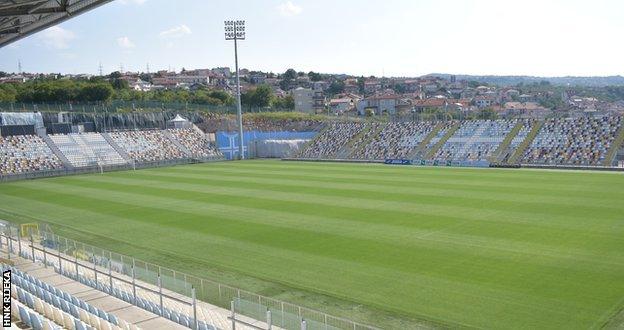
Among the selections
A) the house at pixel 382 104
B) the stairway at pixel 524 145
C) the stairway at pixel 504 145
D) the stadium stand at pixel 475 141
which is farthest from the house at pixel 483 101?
the stairway at pixel 524 145

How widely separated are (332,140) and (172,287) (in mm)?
51653

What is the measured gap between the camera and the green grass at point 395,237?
1420 centimetres

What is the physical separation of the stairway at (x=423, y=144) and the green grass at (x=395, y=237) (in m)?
14.1

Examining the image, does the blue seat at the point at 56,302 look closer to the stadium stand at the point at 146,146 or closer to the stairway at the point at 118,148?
the stairway at the point at 118,148

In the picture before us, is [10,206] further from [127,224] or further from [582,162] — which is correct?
[582,162]

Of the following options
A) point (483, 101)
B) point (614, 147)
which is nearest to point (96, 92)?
point (614, 147)

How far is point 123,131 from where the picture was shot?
65.4m

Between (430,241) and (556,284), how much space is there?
5645mm

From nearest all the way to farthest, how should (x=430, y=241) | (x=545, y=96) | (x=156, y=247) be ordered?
(x=430, y=241) → (x=156, y=247) → (x=545, y=96)

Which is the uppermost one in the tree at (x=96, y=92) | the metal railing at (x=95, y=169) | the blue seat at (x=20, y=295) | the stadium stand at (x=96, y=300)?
the tree at (x=96, y=92)

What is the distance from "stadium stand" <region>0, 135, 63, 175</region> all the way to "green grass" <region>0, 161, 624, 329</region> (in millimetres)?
12748

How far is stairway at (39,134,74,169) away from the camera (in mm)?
54619

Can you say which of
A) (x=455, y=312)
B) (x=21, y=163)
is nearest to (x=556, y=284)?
(x=455, y=312)

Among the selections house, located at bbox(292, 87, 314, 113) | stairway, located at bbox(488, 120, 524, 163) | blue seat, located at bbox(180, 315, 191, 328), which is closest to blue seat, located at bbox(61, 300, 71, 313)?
blue seat, located at bbox(180, 315, 191, 328)
